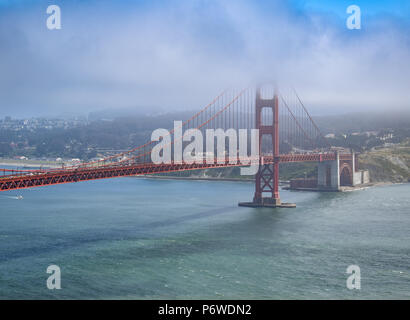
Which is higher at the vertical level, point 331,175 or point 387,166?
point 387,166

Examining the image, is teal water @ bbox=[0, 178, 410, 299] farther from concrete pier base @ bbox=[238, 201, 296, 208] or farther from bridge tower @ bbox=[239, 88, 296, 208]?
bridge tower @ bbox=[239, 88, 296, 208]

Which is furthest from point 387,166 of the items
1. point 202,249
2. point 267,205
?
point 202,249

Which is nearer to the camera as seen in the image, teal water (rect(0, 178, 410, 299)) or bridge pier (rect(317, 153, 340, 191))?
teal water (rect(0, 178, 410, 299))

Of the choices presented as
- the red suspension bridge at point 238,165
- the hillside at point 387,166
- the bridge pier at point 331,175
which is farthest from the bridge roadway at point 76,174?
the hillside at point 387,166

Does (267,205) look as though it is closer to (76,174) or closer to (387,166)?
(76,174)

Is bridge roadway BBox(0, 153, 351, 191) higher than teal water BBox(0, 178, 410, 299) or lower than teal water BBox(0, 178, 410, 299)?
higher

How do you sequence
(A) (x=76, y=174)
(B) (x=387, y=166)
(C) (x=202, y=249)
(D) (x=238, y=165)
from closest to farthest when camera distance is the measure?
(A) (x=76, y=174)
(C) (x=202, y=249)
(D) (x=238, y=165)
(B) (x=387, y=166)

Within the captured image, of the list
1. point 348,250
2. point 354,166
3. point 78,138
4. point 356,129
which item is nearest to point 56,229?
point 348,250

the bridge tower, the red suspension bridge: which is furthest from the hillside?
the bridge tower
